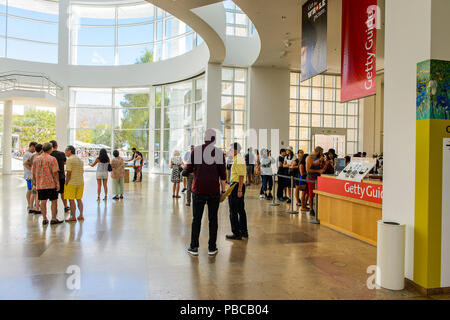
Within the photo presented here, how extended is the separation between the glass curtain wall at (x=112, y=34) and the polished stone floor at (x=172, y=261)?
53.1ft

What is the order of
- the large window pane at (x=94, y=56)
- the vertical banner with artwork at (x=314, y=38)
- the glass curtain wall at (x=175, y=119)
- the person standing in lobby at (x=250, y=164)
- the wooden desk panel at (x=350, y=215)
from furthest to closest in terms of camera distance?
the large window pane at (x=94, y=56)
the glass curtain wall at (x=175, y=119)
the person standing in lobby at (x=250, y=164)
the vertical banner with artwork at (x=314, y=38)
the wooden desk panel at (x=350, y=215)

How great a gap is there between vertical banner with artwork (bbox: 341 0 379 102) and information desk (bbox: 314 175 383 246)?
1666mm

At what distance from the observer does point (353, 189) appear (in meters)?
5.88

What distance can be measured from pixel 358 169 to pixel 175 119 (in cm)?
1535

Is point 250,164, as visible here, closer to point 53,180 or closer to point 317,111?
point 317,111

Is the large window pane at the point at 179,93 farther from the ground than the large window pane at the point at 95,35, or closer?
closer

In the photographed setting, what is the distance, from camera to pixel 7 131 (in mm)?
17750

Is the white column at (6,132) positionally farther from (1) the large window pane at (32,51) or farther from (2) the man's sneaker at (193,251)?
(2) the man's sneaker at (193,251)

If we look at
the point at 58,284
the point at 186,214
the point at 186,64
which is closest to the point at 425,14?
the point at 58,284

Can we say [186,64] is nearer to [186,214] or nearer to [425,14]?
[186,214]

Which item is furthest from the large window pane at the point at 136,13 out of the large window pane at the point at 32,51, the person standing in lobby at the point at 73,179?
the person standing in lobby at the point at 73,179

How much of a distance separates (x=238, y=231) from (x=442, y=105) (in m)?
3.53

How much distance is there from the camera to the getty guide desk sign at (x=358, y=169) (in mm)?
5732
